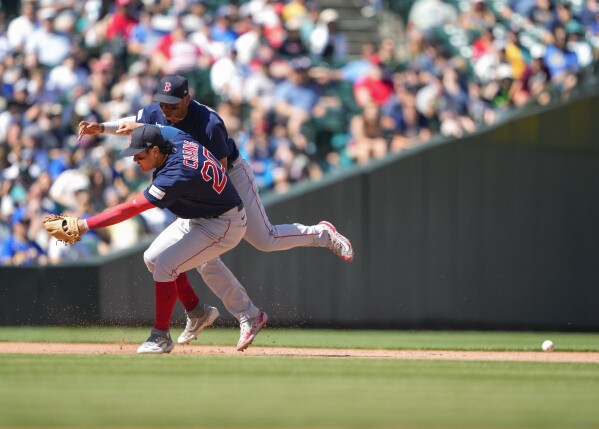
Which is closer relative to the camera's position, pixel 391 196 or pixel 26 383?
pixel 26 383

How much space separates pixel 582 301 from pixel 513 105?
2717mm

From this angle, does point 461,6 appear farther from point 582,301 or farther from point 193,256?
point 193,256

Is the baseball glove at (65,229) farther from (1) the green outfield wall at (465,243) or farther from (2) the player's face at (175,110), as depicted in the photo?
(1) the green outfield wall at (465,243)

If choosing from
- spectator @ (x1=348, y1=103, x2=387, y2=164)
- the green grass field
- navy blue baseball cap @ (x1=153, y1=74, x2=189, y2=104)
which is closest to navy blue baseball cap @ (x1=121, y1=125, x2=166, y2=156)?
navy blue baseball cap @ (x1=153, y1=74, x2=189, y2=104)

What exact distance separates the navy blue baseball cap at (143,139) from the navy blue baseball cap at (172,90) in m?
0.52

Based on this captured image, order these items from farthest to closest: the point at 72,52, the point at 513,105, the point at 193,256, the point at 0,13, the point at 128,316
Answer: the point at 0,13 → the point at 72,52 → the point at 513,105 → the point at 128,316 → the point at 193,256

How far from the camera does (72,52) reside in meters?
15.1

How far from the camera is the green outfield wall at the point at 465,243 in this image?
12.2 m

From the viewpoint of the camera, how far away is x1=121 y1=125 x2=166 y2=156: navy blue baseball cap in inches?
324

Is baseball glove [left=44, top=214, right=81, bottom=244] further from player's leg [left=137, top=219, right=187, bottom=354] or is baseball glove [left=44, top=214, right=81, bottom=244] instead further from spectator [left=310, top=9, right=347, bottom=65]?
spectator [left=310, top=9, right=347, bottom=65]

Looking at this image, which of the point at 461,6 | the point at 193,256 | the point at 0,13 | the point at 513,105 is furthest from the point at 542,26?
the point at 193,256

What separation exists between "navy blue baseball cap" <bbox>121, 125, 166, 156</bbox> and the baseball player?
1.75ft

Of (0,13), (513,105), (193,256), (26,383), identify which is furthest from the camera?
(0,13)

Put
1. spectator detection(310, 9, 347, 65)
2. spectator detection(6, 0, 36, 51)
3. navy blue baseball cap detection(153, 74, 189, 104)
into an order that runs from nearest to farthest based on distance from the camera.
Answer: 1. navy blue baseball cap detection(153, 74, 189, 104)
2. spectator detection(310, 9, 347, 65)
3. spectator detection(6, 0, 36, 51)
